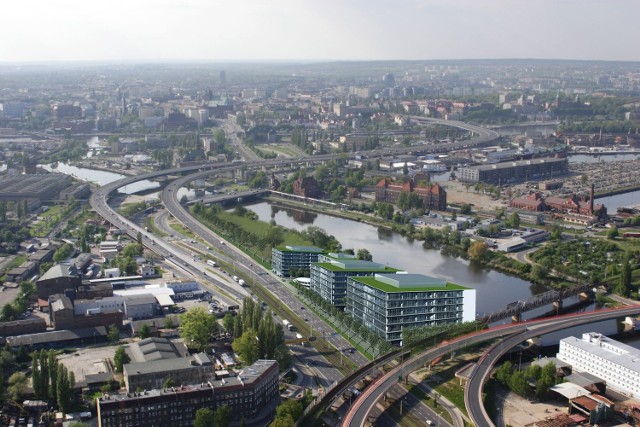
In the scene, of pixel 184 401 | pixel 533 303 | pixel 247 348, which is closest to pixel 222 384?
pixel 184 401

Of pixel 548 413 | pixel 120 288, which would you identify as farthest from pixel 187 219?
pixel 548 413

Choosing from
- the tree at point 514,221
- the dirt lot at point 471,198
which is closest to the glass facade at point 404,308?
the tree at point 514,221

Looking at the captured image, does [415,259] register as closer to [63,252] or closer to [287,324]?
[287,324]

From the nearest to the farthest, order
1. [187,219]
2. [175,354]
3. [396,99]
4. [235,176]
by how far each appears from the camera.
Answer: [175,354] < [187,219] < [235,176] < [396,99]

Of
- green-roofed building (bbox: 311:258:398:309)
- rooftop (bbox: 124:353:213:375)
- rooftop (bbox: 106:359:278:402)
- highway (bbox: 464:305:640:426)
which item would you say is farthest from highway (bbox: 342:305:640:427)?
green-roofed building (bbox: 311:258:398:309)

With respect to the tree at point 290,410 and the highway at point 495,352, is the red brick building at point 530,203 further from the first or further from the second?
the tree at point 290,410

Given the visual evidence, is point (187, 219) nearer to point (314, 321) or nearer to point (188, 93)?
point (314, 321)
